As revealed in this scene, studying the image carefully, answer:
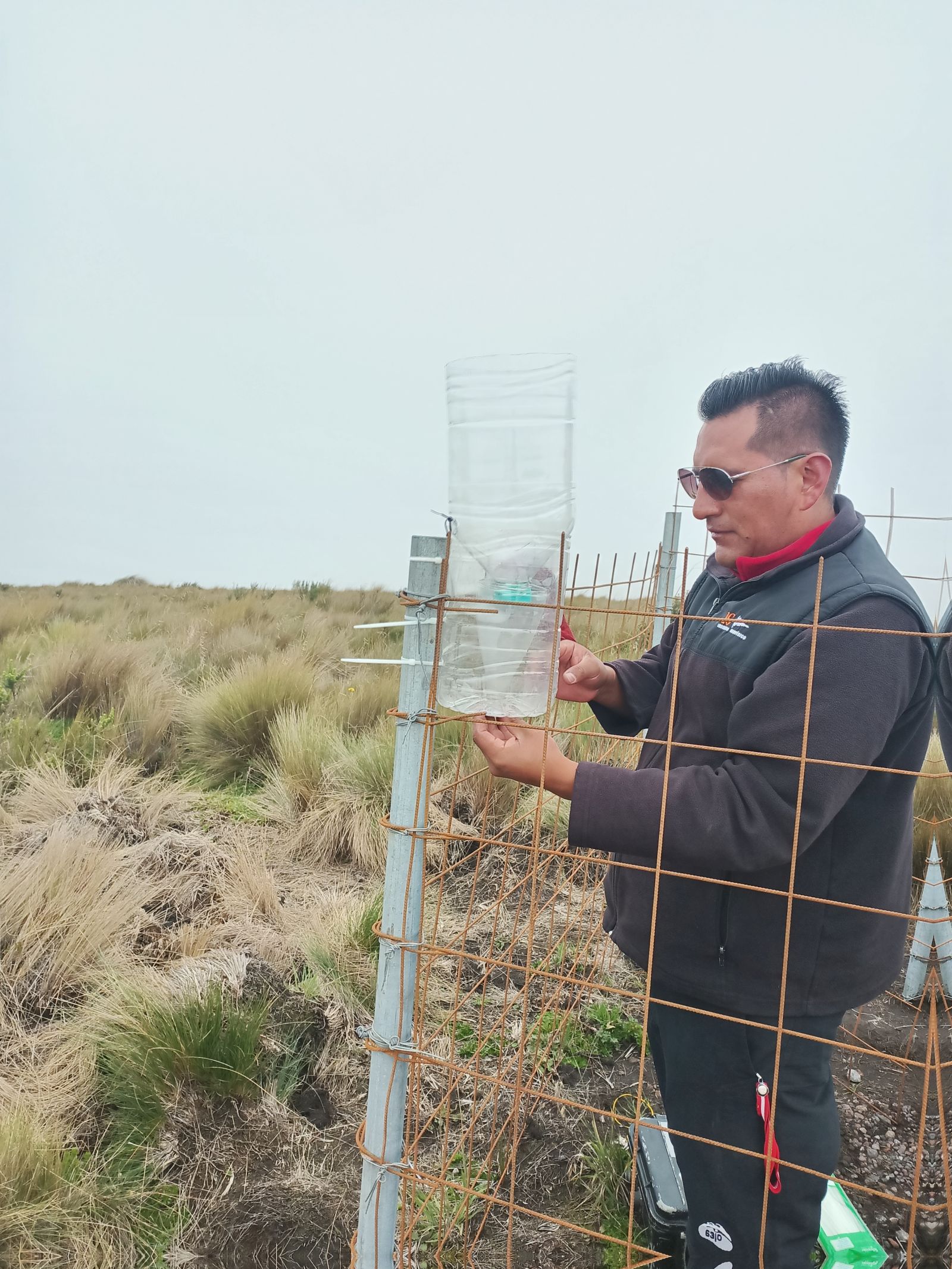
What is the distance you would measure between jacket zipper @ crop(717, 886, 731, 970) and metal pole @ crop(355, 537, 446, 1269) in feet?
1.89

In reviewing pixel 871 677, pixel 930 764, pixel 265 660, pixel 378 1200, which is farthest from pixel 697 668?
pixel 265 660

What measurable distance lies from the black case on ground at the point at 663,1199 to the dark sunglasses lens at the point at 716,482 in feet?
4.88

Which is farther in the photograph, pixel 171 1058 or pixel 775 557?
pixel 171 1058

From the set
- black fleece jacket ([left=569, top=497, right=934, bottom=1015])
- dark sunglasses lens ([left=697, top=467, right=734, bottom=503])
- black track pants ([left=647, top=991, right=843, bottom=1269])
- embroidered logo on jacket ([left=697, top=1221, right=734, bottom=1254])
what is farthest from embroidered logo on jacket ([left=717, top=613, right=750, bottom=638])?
embroidered logo on jacket ([left=697, top=1221, right=734, bottom=1254])

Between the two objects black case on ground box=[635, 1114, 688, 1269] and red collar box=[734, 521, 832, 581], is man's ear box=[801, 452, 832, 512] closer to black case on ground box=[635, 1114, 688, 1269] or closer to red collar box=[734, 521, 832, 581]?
red collar box=[734, 521, 832, 581]

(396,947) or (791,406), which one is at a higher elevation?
(791,406)

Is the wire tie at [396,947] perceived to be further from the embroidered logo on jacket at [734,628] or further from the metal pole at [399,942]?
the embroidered logo on jacket at [734,628]

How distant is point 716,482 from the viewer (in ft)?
5.42

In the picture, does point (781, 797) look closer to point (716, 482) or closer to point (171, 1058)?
point (716, 482)

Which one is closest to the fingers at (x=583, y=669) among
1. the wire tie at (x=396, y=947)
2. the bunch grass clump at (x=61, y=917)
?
the wire tie at (x=396, y=947)

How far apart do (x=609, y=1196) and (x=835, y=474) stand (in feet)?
6.49

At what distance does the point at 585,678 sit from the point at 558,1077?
5.24ft

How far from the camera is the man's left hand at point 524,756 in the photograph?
4.85ft

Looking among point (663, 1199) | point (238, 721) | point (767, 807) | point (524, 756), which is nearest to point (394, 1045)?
point (524, 756)
